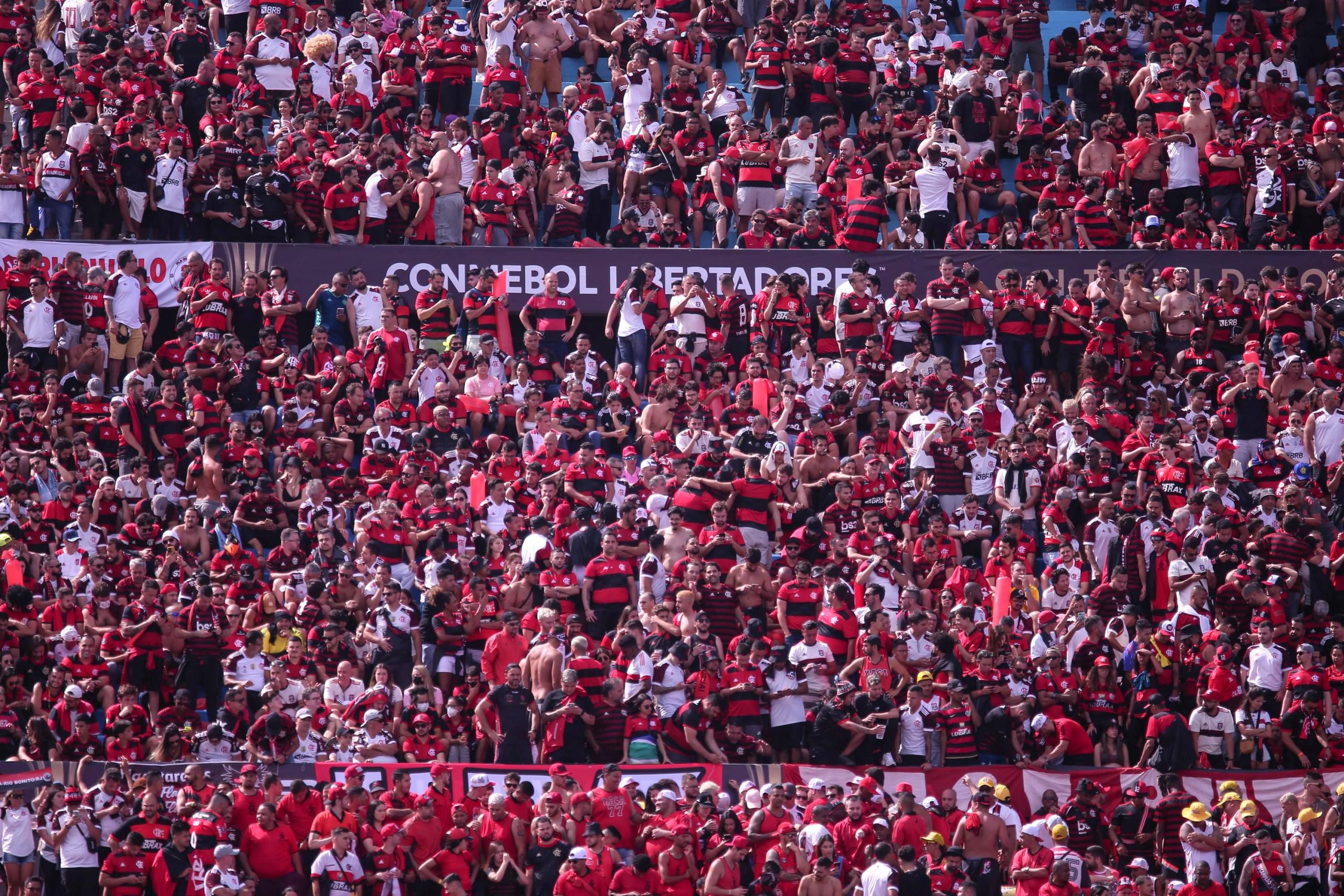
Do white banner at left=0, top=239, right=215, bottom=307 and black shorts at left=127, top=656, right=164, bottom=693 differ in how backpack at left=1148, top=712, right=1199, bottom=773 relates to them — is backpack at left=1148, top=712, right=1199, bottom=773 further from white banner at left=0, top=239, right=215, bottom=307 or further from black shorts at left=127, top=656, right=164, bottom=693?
white banner at left=0, top=239, right=215, bottom=307

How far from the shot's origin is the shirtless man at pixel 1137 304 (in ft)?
75.8

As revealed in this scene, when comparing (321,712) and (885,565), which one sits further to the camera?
(885,565)

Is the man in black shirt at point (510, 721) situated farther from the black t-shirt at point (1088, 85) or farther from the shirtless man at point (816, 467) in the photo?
the black t-shirt at point (1088, 85)

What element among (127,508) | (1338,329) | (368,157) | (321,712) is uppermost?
(368,157)

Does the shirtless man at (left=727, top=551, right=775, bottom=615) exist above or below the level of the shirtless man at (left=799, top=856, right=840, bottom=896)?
above

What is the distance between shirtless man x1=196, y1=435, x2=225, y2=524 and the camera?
20906 mm

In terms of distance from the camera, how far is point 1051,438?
21656 mm

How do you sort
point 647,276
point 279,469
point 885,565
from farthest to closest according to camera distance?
point 647,276 < point 279,469 < point 885,565

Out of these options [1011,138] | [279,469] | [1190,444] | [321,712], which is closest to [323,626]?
[321,712]

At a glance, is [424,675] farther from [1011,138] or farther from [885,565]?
[1011,138]

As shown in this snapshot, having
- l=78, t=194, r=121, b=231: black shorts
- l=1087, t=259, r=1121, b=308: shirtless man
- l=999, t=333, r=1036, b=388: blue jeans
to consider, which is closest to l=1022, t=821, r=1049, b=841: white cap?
l=999, t=333, r=1036, b=388: blue jeans

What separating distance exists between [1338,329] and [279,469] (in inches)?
476

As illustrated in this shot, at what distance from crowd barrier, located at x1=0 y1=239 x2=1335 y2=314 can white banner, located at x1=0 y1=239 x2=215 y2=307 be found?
1.89 meters

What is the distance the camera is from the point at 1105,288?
76.1 ft
